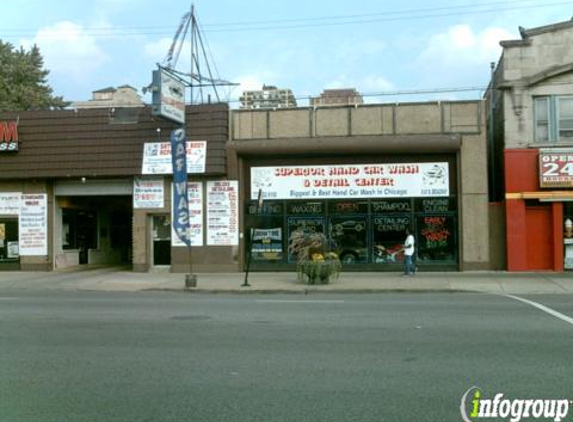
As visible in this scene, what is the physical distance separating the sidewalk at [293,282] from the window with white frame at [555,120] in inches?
182

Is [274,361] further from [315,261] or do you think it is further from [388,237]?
[388,237]

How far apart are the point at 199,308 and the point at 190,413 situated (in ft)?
25.0

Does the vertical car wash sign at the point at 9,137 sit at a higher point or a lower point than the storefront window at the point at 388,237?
higher

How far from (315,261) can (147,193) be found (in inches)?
310

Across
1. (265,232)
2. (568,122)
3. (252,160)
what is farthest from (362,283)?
(568,122)

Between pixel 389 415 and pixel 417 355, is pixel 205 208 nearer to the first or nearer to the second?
pixel 417 355

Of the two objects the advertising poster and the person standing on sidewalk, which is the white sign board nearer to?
the advertising poster

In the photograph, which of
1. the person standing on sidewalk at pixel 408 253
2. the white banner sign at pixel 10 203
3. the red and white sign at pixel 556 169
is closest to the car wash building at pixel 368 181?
the person standing on sidewalk at pixel 408 253

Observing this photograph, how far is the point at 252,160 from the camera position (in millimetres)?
23391

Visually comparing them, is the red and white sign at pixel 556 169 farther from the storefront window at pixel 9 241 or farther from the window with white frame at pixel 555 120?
the storefront window at pixel 9 241

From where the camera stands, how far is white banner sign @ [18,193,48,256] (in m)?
24.4

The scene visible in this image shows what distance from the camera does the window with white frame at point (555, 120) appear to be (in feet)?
70.3

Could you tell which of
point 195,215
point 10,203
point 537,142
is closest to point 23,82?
point 10,203

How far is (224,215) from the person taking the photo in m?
23.1
